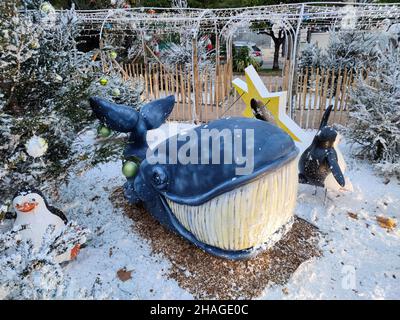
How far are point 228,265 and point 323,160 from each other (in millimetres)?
1690

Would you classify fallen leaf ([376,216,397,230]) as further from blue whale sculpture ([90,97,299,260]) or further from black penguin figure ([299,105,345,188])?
blue whale sculpture ([90,97,299,260])

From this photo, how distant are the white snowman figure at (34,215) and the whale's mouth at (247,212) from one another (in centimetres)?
119

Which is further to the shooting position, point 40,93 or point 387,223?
point 387,223

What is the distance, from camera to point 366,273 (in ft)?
9.68

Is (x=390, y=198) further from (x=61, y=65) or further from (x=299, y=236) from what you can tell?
(x=61, y=65)

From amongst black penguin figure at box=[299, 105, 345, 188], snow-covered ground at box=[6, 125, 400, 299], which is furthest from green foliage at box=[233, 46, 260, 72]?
black penguin figure at box=[299, 105, 345, 188]

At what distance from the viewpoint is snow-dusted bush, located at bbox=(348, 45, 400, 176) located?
4.85 m

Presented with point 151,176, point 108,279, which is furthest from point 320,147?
point 108,279

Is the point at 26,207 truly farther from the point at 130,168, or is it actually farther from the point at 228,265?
the point at 228,265

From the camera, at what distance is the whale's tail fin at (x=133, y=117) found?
3.11 metres

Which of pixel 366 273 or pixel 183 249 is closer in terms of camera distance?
pixel 366 273

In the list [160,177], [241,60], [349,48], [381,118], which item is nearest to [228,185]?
[160,177]

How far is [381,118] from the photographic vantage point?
16.4 ft

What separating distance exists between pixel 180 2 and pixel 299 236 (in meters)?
13.9
